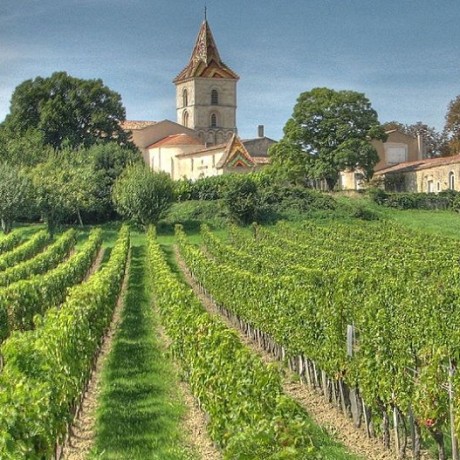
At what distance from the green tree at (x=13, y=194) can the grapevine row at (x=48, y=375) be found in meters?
30.3

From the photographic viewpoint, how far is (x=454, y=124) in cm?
7294

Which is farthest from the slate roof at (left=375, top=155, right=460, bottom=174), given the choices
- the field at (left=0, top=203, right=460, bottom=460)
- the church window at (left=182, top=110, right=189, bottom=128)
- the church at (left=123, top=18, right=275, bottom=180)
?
A: the field at (left=0, top=203, right=460, bottom=460)

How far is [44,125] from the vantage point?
64625 millimetres

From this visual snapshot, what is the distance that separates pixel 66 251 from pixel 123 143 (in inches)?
1246

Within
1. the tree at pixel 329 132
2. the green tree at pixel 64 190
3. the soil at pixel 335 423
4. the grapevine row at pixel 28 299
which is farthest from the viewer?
the tree at pixel 329 132

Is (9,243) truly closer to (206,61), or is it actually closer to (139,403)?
(139,403)

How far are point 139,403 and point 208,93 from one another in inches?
2993

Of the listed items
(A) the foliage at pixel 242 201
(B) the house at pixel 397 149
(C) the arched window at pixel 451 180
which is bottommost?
(A) the foliage at pixel 242 201

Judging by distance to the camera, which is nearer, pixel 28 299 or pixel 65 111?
pixel 28 299

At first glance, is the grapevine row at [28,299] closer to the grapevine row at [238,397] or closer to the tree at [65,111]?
the grapevine row at [238,397]

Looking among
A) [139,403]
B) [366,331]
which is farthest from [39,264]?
[366,331]

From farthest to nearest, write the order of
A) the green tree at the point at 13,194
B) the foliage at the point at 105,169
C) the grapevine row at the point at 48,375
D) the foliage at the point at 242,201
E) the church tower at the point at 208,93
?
the church tower at the point at 208,93 → the foliage at the point at 105,169 → the foliage at the point at 242,201 → the green tree at the point at 13,194 → the grapevine row at the point at 48,375

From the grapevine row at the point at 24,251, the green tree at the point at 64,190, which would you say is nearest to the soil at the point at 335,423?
the grapevine row at the point at 24,251

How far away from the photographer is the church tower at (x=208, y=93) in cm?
8594
